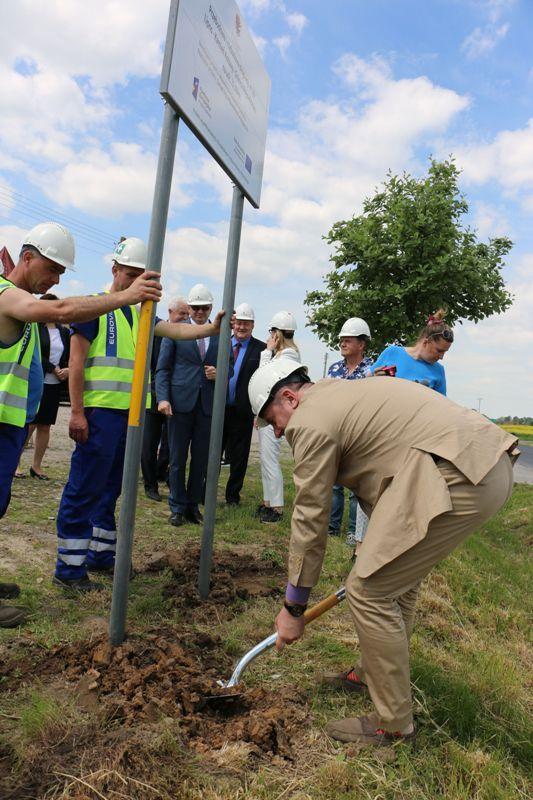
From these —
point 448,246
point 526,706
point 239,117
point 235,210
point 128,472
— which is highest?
point 448,246

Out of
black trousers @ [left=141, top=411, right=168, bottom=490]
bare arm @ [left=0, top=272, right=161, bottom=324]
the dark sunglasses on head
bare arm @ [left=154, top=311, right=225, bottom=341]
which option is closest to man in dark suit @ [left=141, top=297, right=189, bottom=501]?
black trousers @ [left=141, top=411, right=168, bottom=490]

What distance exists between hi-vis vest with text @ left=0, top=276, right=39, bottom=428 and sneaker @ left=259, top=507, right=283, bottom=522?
11.2 feet

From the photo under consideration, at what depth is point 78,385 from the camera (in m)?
3.89

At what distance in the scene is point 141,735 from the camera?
2.33 meters

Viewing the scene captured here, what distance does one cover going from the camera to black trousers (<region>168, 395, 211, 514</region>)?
5930mm

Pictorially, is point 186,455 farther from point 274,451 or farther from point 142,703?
point 142,703

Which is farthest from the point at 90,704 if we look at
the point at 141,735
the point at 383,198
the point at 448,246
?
the point at 383,198

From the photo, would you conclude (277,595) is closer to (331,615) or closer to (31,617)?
(331,615)

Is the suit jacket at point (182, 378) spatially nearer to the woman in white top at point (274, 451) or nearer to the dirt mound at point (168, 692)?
the woman in white top at point (274, 451)

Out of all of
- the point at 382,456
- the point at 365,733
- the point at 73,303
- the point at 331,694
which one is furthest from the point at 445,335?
the point at 365,733

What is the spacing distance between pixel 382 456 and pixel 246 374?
4.23 meters

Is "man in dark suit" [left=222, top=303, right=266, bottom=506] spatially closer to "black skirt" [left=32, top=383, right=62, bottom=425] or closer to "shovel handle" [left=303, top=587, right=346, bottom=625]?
"black skirt" [left=32, top=383, right=62, bottom=425]

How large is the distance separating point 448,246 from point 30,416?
16.5 m

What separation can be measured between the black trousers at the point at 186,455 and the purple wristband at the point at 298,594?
343cm
